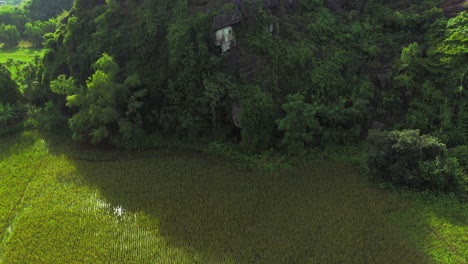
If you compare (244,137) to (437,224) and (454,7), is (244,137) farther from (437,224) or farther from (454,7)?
(454,7)

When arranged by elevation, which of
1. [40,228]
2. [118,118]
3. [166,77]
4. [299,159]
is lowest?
[40,228]

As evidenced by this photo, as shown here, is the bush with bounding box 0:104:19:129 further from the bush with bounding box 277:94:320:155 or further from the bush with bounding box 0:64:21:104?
the bush with bounding box 277:94:320:155

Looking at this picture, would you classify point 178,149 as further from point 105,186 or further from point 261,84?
point 261,84

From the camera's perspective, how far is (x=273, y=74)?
71.3ft

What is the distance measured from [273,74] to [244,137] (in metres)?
4.81

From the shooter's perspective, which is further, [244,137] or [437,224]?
[244,137]

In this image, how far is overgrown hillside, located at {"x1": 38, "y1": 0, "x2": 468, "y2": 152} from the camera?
20203 mm

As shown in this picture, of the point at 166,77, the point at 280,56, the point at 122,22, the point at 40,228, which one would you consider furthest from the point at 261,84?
the point at 40,228

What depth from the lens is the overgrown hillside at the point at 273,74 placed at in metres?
20.2

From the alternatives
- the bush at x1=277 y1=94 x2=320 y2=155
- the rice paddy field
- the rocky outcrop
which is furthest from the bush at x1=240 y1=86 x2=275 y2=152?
the rocky outcrop

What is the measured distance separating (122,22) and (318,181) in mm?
19526

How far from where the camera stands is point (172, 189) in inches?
715

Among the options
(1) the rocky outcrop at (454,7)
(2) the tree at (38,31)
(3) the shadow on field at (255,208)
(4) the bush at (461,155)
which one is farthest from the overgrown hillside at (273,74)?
(2) the tree at (38,31)

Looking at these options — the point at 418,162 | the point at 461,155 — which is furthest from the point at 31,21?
the point at 461,155
